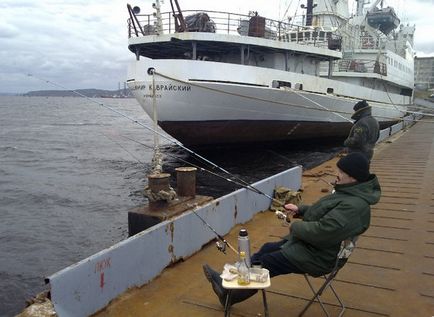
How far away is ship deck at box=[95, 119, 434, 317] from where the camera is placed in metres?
3.93

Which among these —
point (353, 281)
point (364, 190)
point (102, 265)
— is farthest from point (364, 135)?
point (102, 265)

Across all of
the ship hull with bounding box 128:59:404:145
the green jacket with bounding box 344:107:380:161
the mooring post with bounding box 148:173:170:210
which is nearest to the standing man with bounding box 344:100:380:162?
the green jacket with bounding box 344:107:380:161

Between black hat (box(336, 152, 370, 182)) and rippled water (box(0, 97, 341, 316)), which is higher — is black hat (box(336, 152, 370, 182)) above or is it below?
above

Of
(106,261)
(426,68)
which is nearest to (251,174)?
(106,261)

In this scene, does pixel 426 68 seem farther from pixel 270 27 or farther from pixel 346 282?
pixel 346 282

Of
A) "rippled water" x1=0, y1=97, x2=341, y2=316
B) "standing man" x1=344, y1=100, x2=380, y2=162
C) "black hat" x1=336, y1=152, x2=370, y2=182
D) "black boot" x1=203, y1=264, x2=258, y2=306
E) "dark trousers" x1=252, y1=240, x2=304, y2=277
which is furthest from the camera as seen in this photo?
"rippled water" x1=0, y1=97, x2=341, y2=316

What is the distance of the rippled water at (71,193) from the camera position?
837 centimetres

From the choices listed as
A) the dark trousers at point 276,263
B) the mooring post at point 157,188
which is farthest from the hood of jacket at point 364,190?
the mooring post at point 157,188

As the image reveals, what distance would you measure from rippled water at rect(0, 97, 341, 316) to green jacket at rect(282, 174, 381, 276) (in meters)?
4.92

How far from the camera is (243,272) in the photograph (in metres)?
3.08

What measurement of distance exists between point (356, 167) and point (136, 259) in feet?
7.84

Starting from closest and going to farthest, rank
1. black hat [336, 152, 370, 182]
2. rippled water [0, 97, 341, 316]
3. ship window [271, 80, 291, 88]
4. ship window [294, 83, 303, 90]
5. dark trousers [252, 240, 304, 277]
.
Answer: black hat [336, 152, 370, 182] → dark trousers [252, 240, 304, 277] → rippled water [0, 97, 341, 316] → ship window [271, 80, 291, 88] → ship window [294, 83, 303, 90]

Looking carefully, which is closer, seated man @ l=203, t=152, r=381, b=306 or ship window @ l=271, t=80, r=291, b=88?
seated man @ l=203, t=152, r=381, b=306

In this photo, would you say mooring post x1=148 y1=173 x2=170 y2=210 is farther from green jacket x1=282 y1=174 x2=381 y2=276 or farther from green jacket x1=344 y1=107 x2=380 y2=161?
green jacket x1=344 y1=107 x2=380 y2=161
